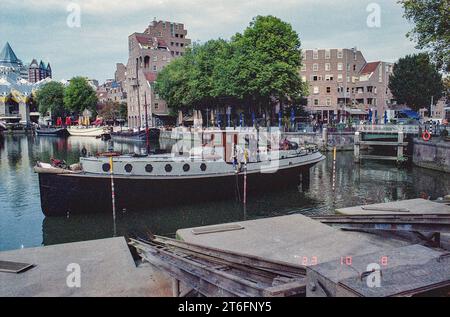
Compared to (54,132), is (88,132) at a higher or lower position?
lower

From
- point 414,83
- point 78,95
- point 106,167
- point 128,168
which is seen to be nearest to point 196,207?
point 128,168

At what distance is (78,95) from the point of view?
112625 mm

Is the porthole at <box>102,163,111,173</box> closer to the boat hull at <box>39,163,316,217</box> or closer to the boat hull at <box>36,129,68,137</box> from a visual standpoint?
the boat hull at <box>39,163,316,217</box>

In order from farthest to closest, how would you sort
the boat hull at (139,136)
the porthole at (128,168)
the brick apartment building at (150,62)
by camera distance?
the brick apartment building at (150,62) < the boat hull at (139,136) < the porthole at (128,168)

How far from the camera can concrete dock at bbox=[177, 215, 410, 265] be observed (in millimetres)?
9969

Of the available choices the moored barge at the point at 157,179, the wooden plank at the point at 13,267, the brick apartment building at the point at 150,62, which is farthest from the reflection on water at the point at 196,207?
the brick apartment building at the point at 150,62

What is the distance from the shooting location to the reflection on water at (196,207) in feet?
59.4

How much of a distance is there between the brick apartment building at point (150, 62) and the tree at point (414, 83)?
56.0 metres

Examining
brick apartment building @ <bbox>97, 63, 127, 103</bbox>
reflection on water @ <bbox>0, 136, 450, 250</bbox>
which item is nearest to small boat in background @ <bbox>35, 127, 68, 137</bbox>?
brick apartment building @ <bbox>97, 63, 127, 103</bbox>

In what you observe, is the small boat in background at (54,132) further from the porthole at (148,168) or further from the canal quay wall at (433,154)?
the canal quay wall at (433,154)

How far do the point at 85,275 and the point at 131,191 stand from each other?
12.7 metres

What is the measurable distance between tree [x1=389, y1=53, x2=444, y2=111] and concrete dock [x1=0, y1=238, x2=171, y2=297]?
77264 mm

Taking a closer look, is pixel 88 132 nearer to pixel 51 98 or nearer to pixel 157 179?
pixel 51 98
